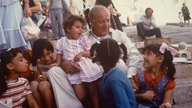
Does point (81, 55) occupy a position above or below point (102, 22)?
below

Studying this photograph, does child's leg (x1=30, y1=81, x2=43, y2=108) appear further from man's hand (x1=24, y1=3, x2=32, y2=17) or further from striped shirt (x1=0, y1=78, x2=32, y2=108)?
man's hand (x1=24, y1=3, x2=32, y2=17)

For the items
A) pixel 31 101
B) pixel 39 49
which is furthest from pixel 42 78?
pixel 39 49

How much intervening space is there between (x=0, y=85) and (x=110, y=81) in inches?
45.7

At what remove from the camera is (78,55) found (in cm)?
381

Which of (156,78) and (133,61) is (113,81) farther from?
(133,61)

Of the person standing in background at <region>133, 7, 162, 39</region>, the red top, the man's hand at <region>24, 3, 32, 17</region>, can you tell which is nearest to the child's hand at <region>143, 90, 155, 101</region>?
the red top

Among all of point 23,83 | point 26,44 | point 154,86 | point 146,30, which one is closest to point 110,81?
point 154,86

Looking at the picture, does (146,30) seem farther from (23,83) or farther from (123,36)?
(23,83)

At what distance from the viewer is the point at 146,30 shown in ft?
38.8

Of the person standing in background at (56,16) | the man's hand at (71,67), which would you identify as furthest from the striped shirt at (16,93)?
the person standing in background at (56,16)

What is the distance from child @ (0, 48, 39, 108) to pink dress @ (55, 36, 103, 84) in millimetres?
511

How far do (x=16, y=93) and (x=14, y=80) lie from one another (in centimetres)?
15

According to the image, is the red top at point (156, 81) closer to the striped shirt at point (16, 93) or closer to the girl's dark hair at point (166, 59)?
the girl's dark hair at point (166, 59)

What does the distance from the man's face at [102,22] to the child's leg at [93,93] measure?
863mm
